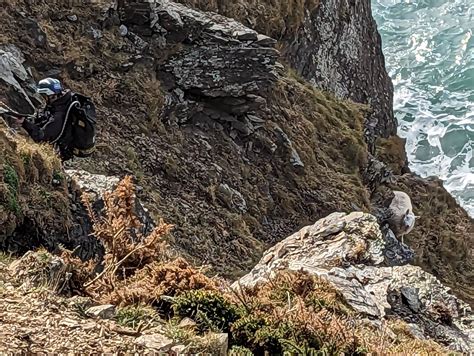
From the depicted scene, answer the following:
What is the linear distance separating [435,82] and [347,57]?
40848mm

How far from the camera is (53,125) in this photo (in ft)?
26.0

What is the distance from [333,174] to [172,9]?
5955 mm

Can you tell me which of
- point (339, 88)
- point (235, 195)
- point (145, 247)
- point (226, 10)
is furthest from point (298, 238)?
point (339, 88)

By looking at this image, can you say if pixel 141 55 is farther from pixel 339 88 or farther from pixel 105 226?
pixel 339 88

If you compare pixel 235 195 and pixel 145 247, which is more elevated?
pixel 145 247

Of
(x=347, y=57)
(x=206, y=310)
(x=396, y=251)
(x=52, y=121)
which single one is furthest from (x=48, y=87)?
(x=347, y=57)

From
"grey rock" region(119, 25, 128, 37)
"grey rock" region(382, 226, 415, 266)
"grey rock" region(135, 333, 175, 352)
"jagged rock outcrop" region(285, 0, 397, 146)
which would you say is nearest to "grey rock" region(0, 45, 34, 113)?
"grey rock" region(119, 25, 128, 37)

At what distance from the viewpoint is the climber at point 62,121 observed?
7945 millimetres

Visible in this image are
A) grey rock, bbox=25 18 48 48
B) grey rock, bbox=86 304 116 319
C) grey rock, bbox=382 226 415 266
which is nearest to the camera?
grey rock, bbox=86 304 116 319

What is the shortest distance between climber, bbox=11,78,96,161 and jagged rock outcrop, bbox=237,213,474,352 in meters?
2.63

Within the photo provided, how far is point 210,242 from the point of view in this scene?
442 inches

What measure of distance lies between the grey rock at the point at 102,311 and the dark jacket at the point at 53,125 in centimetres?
381

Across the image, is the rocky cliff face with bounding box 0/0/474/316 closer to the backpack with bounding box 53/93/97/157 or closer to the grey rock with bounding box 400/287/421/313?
the backpack with bounding box 53/93/97/157

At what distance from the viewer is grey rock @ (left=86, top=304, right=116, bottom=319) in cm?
448
